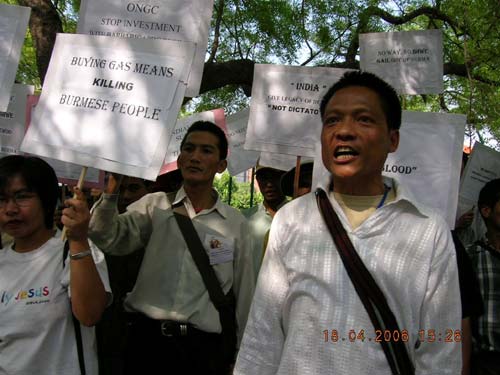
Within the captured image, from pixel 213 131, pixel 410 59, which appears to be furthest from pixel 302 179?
pixel 410 59

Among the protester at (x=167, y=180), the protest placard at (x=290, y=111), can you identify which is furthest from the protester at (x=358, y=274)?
the protester at (x=167, y=180)

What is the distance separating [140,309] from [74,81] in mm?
1132

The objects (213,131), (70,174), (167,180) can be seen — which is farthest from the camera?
(167,180)

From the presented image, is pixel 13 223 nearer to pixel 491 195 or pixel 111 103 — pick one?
pixel 111 103

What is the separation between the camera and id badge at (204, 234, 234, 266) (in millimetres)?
2643

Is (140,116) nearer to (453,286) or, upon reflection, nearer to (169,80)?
(169,80)

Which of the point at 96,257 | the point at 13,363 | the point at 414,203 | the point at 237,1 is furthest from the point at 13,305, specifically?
the point at 237,1

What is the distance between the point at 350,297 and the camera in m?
1.52

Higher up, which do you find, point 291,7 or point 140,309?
point 291,7

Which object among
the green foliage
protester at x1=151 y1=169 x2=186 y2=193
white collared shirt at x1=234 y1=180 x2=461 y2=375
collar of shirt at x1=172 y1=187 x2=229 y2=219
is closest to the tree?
protester at x1=151 y1=169 x2=186 y2=193

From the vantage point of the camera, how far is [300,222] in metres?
1.71

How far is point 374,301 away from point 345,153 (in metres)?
0.48

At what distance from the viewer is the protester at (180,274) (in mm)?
2518

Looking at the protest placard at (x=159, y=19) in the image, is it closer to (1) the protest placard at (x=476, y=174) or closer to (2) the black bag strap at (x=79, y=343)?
A: (2) the black bag strap at (x=79, y=343)
